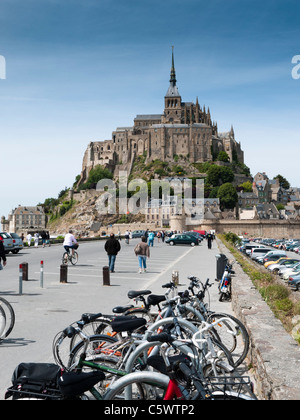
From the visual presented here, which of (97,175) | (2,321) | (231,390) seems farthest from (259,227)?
(231,390)

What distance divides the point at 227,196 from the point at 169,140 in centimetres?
3378

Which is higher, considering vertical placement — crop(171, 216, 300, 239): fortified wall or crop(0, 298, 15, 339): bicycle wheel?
crop(171, 216, 300, 239): fortified wall

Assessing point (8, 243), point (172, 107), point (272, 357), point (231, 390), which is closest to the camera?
point (231, 390)

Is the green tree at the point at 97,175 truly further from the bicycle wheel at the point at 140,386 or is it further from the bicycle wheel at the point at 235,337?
the bicycle wheel at the point at 140,386

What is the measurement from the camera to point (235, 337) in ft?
21.0

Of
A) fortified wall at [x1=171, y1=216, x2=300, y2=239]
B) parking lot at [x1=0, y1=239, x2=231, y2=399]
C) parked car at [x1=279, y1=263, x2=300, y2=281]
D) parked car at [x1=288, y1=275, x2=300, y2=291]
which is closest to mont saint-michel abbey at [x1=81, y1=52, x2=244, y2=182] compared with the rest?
fortified wall at [x1=171, y1=216, x2=300, y2=239]

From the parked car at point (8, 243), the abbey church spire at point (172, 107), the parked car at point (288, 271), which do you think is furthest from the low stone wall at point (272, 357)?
the abbey church spire at point (172, 107)

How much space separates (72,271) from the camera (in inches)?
747

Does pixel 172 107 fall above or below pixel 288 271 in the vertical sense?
above

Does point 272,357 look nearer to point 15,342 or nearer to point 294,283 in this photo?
point 15,342

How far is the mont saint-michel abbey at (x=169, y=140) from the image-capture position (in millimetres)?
141375

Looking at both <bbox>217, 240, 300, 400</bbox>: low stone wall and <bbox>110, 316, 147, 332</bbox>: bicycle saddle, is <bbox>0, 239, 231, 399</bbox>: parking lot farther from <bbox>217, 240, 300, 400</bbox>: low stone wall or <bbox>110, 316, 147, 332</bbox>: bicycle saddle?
<bbox>217, 240, 300, 400</bbox>: low stone wall

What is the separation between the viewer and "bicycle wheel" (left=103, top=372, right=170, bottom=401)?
11.9 ft

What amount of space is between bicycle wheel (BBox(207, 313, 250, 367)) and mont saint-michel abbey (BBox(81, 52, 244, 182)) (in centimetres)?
13509
